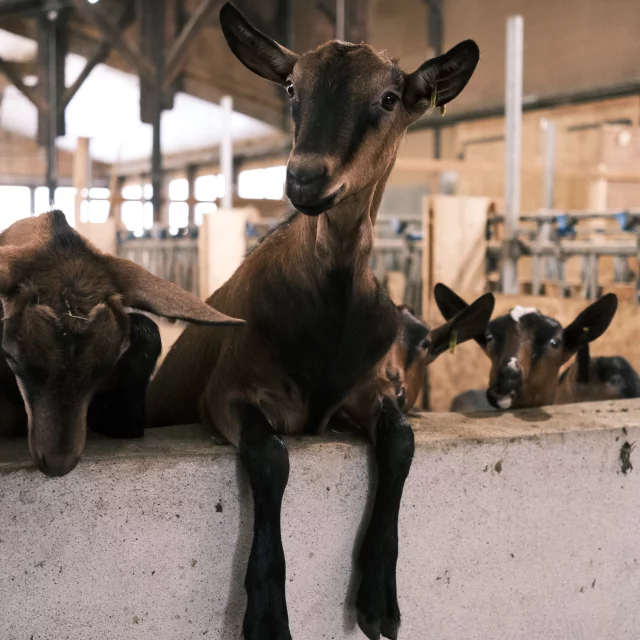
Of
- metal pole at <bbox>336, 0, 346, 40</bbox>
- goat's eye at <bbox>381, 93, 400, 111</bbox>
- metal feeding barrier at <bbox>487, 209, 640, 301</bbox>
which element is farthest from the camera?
metal pole at <bbox>336, 0, 346, 40</bbox>

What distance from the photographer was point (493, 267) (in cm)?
548

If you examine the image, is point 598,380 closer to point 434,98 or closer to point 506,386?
point 506,386

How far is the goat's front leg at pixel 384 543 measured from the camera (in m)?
1.86

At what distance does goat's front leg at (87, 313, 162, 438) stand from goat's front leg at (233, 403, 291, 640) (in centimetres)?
31

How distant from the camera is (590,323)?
2891 millimetres

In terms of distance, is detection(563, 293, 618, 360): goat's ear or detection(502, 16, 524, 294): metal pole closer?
detection(563, 293, 618, 360): goat's ear

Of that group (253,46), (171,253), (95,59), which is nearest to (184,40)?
(95,59)

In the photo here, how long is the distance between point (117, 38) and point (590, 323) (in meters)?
10.2

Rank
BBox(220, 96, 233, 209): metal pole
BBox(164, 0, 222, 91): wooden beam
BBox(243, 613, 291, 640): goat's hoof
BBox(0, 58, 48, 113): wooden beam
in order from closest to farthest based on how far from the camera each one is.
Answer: BBox(243, 613, 291, 640): goat's hoof < BBox(220, 96, 233, 209): metal pole < BBox(164, 0, 222, 91): wooden beam < BBox(0, 58, 48, 113): wooden beam

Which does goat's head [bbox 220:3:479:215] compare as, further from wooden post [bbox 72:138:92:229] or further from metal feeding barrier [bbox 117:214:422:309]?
wooden post [bbox 72:138:92:229]

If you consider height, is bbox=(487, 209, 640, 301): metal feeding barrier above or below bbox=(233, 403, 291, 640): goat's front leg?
above

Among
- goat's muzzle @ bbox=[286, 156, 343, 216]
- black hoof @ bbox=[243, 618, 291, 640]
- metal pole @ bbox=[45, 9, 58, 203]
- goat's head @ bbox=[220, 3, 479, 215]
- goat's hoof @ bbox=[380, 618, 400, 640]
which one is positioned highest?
metal pole @ bbox=[45, 9, 58, 203]

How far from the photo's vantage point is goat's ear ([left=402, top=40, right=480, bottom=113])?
1.87 meters

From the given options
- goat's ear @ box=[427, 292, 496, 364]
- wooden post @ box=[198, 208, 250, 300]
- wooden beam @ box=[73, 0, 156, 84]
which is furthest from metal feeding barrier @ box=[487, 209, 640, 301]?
wooden beam @ box=[73, 0, 156, 84]
